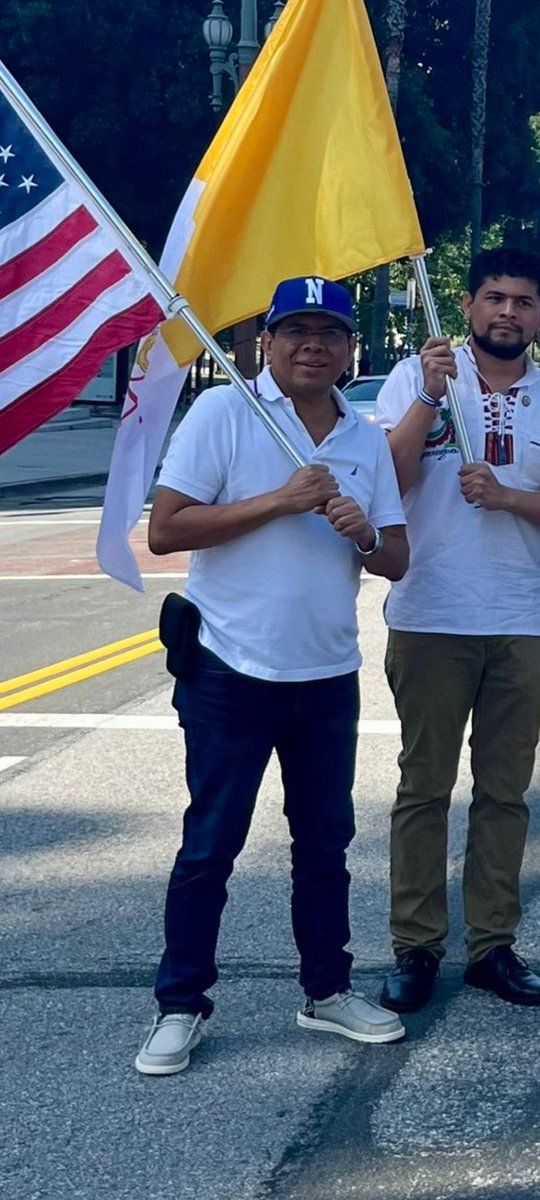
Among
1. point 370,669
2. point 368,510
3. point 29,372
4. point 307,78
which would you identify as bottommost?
point 370,669

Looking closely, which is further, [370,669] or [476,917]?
[370,669]

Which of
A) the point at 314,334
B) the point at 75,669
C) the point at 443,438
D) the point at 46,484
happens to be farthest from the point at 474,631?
the point at 46,484

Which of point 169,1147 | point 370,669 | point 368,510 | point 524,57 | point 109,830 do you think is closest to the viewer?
point 169,1147

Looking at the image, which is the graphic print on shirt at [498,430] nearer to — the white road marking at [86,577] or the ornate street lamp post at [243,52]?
the white road marking at [86,577]

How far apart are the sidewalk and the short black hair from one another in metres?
13.0

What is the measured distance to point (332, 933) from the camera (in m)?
4.30

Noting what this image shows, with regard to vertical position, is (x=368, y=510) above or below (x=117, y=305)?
below

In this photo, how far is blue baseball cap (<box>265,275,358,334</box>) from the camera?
13.0ft

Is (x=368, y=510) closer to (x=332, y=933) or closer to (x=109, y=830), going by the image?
(x=332, y=933)

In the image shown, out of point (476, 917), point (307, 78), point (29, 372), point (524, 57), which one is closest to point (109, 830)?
point (476, 917)

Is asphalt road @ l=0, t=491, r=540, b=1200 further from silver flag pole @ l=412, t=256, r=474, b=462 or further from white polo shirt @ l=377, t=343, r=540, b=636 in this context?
silver flag pole @ l=412, t=256, r=474, b=462

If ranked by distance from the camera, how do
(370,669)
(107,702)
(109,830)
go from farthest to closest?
(370,669) < (107,702) < (109,830)

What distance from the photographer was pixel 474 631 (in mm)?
4488

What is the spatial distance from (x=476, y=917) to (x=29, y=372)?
1915 mm
